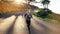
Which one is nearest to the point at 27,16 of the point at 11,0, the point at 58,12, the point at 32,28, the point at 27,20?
the point at 27,20

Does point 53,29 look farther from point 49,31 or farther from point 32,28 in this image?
point 32,28

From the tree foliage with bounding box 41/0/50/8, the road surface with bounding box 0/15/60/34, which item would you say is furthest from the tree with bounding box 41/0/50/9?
the road surface with bounding box 0/15/60/34

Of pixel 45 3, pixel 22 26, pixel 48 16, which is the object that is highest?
pixel 45 3

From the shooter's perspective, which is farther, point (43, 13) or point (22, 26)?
point (43, 13)

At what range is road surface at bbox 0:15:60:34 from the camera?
2.22m

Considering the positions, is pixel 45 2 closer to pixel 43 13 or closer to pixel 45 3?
pixel 45 3

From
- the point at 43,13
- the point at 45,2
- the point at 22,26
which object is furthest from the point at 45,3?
the point at 22,26

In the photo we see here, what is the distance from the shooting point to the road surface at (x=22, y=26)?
7.29ft

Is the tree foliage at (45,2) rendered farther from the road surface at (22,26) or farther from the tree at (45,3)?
the road surface at (22,26)

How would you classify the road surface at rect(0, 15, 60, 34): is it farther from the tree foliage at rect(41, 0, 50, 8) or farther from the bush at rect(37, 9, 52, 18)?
the tree foliage at rect(41, 0, 50, 8)

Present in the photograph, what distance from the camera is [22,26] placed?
230 centimetres

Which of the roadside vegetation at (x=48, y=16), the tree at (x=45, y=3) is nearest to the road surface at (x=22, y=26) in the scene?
the roadside vegetation at (x=48, y=16)

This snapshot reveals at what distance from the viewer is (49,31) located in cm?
231

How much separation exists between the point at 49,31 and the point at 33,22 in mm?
342
